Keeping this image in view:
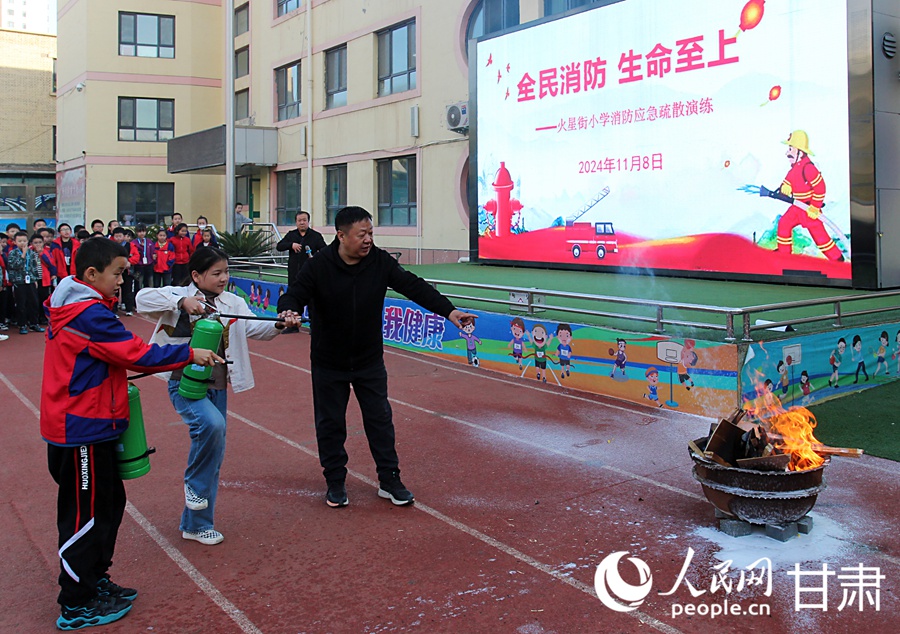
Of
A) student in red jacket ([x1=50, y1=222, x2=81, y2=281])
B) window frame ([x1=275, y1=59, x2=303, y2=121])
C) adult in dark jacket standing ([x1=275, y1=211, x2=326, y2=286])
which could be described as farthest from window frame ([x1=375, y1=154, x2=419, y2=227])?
student in red jacket ([x1=50, y1=222, x2=81, y2=281])

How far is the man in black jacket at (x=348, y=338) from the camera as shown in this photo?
593cm

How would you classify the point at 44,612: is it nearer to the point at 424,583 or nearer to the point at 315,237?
the point at 424,583

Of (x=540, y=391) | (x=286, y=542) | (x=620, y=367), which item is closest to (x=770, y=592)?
(x=286, y=542)

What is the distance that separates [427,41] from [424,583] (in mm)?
19852

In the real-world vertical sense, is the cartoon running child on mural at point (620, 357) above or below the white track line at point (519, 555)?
above

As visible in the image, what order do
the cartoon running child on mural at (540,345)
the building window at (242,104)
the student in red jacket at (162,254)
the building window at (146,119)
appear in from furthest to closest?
the building window at (146,119) → the building window at (242,104) → the student in red jacket at (162,254) → the cartoon running child on mural at (540,345)

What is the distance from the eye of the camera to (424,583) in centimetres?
470

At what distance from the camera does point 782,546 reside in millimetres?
5156

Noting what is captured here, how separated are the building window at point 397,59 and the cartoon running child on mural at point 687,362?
16642mm

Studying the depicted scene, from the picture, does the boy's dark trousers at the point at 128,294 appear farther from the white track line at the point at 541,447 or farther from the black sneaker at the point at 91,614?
the black sneaker at the point at 91,614

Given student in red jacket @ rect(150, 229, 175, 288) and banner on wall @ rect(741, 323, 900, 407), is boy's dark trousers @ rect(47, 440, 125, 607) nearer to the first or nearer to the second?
banner on wall @ rect(741, 323, 900, 407)

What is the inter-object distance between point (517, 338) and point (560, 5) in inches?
399

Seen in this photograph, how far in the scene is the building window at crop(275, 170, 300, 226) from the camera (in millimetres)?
29922

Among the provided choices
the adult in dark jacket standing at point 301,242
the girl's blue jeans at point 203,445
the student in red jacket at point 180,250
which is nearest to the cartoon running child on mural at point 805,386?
the girl's blue jeans at point 203,445
